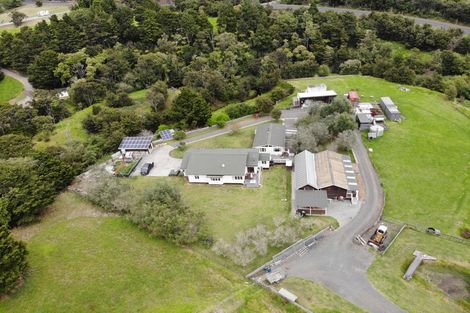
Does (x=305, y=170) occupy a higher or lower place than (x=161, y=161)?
higher

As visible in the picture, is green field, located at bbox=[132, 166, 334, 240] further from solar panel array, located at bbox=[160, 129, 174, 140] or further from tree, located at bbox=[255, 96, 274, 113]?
tree, located at bbox=[255, 96, 274, 113]

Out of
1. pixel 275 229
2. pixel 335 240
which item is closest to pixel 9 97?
pixel 275 229

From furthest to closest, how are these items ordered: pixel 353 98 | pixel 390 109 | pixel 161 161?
1. pixel 353 98
2. pixel 390 109
3. pixel 161 161

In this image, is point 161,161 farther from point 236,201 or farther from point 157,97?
point 157,97

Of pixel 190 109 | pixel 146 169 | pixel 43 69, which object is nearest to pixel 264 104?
pixel 190 109

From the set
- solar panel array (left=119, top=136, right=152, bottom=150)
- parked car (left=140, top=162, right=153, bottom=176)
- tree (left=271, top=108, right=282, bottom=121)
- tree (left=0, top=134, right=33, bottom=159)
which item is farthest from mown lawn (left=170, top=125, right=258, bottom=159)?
tree (left=0, top=134, right=33, bottom=159)

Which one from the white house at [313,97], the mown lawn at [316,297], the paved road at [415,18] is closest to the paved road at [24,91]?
the white house at [313,97]
